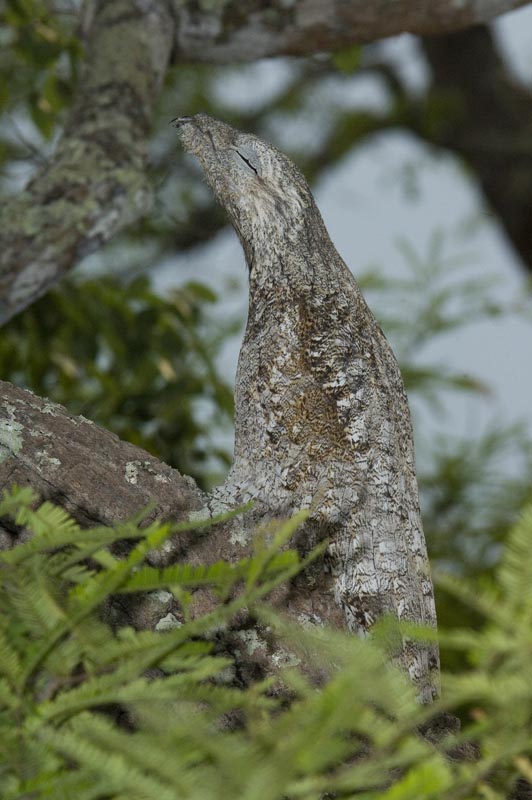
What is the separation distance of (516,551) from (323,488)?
2.12 feet

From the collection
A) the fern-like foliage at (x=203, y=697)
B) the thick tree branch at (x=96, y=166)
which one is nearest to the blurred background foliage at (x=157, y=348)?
the thick tree branch at (x=96, y=166)

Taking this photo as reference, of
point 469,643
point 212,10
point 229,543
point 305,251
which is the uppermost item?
point 212,10

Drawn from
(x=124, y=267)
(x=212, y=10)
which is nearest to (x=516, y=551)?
(x=212, y=10)

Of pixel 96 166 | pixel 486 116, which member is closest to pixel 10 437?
pixel 96 166

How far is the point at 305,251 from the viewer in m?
1.29

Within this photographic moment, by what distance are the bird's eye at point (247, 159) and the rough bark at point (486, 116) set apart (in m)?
4.00

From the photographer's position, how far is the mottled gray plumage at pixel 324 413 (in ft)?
3.89

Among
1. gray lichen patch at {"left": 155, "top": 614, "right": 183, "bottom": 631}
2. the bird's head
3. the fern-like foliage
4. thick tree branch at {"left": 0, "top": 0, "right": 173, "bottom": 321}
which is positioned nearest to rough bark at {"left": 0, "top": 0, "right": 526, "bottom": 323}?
thick tree branch at {"left": 0, "top": 0, "right": 173, "bottom": 321}

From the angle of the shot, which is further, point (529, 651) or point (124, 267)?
point (124, 267)

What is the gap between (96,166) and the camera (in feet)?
6.19

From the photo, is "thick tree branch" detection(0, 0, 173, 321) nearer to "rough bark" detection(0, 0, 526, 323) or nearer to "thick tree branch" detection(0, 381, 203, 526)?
"rough bark" detection(0, 0, 526, 323)

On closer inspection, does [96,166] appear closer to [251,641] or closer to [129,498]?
[129,498]

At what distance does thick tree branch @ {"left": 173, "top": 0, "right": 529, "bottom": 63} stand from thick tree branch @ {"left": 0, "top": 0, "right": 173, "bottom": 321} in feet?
0.26

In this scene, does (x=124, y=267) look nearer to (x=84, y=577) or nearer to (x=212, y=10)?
(x=212, y=10)
